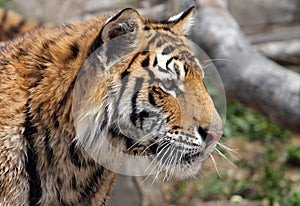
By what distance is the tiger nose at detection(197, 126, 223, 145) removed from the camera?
10.1 feet

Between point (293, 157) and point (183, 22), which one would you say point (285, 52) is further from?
point (183, 22)

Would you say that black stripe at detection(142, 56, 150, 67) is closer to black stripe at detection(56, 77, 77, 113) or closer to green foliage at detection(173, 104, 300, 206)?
black stripe at detection(56, 77, 77, 113)

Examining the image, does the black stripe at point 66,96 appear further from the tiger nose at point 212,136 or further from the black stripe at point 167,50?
the tiger nose at point 212,136

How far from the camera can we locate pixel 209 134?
10.1ft

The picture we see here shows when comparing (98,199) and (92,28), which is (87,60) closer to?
(92,28)

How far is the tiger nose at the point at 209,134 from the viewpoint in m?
3.08

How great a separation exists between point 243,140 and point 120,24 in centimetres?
509

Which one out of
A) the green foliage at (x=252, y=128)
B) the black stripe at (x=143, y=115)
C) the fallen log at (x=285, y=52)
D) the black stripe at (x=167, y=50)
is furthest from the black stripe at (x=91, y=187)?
the fallen log at (x=285, y=52)

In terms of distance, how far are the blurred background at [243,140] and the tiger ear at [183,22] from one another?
69.3 inches

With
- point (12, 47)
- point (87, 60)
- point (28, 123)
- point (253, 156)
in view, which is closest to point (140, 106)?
point (87, 60)

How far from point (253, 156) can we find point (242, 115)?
888 millimetres

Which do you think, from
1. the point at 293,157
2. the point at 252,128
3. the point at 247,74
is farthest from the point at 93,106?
the point at 252,128

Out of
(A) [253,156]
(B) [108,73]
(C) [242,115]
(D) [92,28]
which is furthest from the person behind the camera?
(C) [242,115]

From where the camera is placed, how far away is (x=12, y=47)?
334 centimetres
